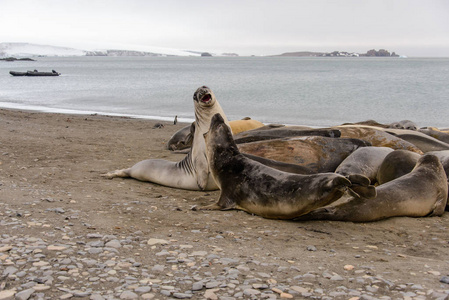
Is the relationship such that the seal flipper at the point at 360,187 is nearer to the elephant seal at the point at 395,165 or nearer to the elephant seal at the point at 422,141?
the elephant seal at the point at 395,165

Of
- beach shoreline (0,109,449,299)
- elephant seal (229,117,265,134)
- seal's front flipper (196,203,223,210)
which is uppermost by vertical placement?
elephant seal (229,117,265,134)

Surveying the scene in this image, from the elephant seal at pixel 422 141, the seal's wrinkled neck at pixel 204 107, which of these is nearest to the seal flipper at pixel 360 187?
the seal's wrinkled neck at pixel 204 107

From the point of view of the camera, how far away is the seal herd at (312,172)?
4949 mm

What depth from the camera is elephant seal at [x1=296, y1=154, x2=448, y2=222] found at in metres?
5.15

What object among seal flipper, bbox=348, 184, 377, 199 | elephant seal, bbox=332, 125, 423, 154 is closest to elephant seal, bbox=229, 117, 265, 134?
elephant seal, bbox=332, 125, 423, 154

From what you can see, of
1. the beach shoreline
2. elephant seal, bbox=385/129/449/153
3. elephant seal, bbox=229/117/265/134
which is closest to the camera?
the beach shoreline

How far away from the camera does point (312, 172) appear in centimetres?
616

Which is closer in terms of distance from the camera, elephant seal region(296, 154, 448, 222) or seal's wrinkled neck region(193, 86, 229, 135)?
elephant seal region(296, 154, 448, 222)

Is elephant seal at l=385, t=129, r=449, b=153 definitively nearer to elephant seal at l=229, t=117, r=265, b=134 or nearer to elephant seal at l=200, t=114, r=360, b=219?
elephant seal at l=229, t=117, r=265, b=134

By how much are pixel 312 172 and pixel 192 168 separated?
6.02ft

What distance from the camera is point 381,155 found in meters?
6.98

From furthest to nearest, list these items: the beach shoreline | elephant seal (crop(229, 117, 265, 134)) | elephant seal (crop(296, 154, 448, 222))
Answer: elephant seal (crop(229, 117, 265, 134)) → elephant seal (crop(296, 154, 448, 222)) → the beach shoreline

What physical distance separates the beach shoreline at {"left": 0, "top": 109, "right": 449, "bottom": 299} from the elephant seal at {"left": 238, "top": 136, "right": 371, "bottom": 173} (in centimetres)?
114

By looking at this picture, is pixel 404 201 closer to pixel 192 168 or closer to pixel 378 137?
pixel 378 137
